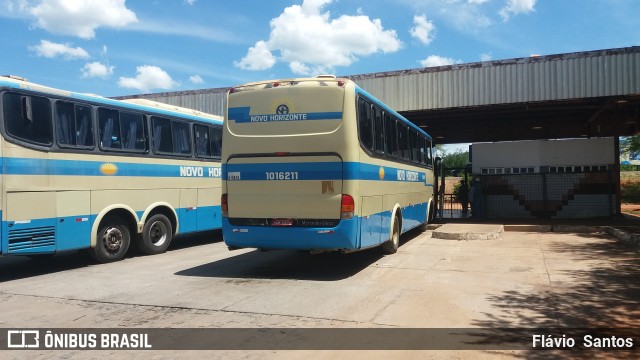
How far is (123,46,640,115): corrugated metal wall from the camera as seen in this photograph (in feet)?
47.5

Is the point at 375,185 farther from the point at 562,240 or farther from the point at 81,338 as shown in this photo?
the point at 562,240

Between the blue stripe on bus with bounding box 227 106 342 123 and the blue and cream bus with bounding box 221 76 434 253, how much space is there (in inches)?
0.7

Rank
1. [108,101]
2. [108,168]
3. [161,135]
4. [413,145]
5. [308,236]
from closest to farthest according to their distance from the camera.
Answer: [308,236] → [108,168] → [108,101] → [161,135] → [413,145]

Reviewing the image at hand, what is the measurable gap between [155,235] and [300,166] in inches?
203

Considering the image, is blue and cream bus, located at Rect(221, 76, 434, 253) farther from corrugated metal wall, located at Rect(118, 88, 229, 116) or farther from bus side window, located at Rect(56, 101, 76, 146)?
corrugated metal wall, located at Rect(118, 88, 229, 116)

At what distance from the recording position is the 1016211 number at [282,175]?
27.4 ft

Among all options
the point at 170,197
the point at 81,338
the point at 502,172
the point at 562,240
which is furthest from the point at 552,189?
the point at 81,338

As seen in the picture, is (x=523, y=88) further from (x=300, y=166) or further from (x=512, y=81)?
(x=300, y=166)

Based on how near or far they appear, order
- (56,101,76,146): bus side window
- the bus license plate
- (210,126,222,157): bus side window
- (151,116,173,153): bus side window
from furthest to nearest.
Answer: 1. (210,126,222,157): bus side window
2. (151,116,173,153): bus side window
3. (56,101,76,146): bus side window
4. the bus license plate

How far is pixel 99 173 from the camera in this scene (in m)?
9.88

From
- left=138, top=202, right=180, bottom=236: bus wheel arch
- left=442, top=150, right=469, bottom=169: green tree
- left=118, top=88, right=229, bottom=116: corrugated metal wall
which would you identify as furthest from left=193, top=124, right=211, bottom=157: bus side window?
left=442, top=150, right=469, bottom=169: green tree

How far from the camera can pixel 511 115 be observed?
20.2 metres

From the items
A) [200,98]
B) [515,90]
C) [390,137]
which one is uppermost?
[200,98]

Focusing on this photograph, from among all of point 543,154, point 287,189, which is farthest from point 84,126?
point 543,154
